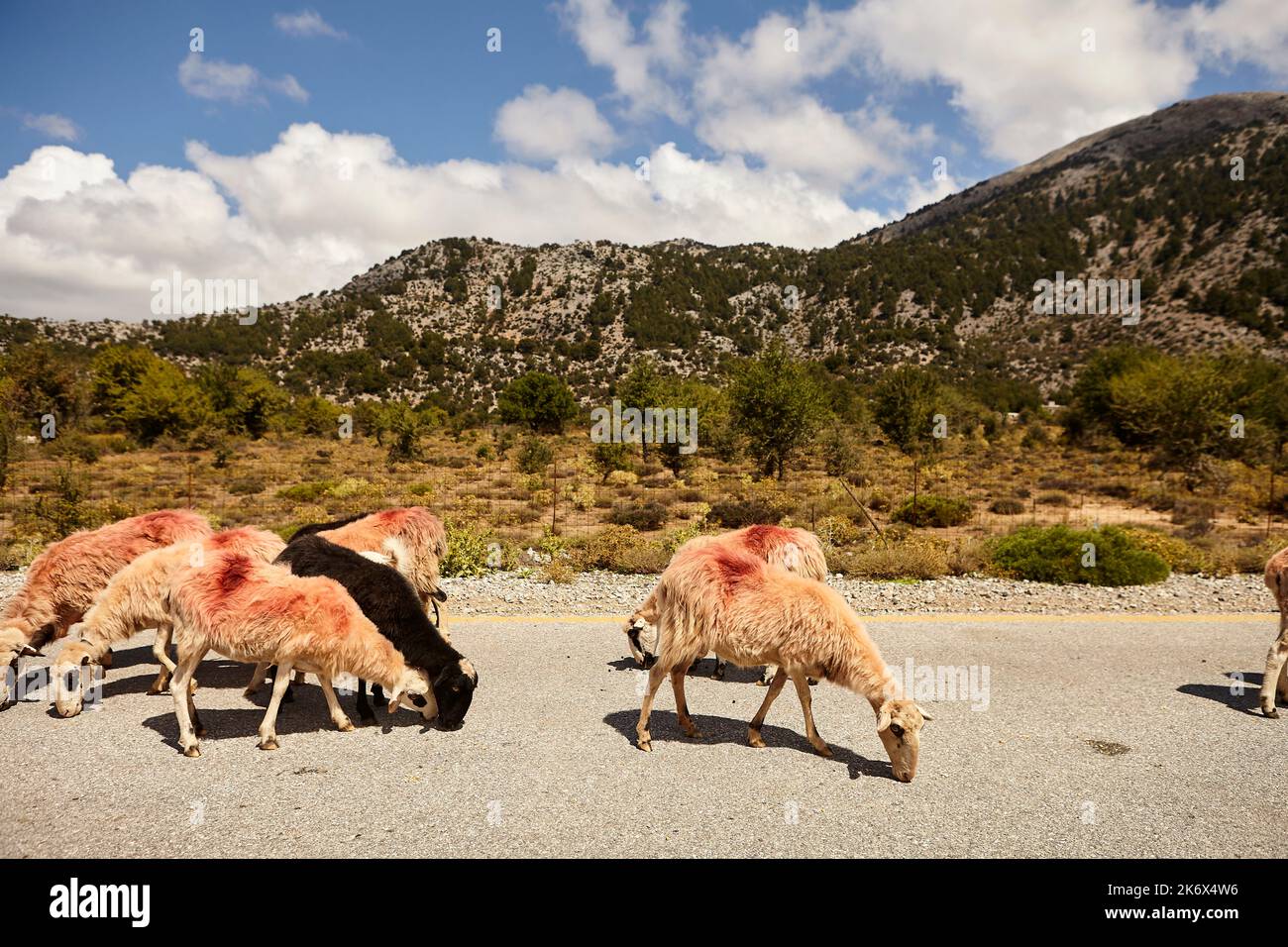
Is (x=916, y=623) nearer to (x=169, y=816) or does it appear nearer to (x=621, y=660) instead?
(x=621, y=660)

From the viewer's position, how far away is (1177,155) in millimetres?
104125

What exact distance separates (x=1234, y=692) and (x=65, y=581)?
13160 millimetres

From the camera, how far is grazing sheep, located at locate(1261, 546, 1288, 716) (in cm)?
733

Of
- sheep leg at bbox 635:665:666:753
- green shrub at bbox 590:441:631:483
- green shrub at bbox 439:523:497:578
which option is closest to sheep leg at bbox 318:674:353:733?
sheep leg at bbox 635:665:666:753

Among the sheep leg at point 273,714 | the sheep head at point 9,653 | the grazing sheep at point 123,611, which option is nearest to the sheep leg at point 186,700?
the sheep leg at point 273,714

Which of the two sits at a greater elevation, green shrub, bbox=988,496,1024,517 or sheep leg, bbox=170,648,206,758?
green shrub, bbox=988,496,1024,517

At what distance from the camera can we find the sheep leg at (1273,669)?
731cm

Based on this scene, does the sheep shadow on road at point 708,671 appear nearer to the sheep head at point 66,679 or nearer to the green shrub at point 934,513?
the sheep head at point 66,679

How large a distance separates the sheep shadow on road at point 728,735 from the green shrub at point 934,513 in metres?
17.6

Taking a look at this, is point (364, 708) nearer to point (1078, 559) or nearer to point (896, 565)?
point (896, 565)

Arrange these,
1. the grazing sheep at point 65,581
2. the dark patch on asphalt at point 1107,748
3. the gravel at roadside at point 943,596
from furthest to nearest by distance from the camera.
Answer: the gravel at roadside at point 943,596 < the grazing sheep at point 65,581 < the dark patch on asphalt at point 1107,748

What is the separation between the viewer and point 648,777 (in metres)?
5.84

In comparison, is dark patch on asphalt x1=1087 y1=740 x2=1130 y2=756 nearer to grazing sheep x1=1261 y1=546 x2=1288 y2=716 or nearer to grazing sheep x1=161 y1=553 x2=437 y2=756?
grazing sheep x1=1261 y1=546 x2=1288 y2=716
